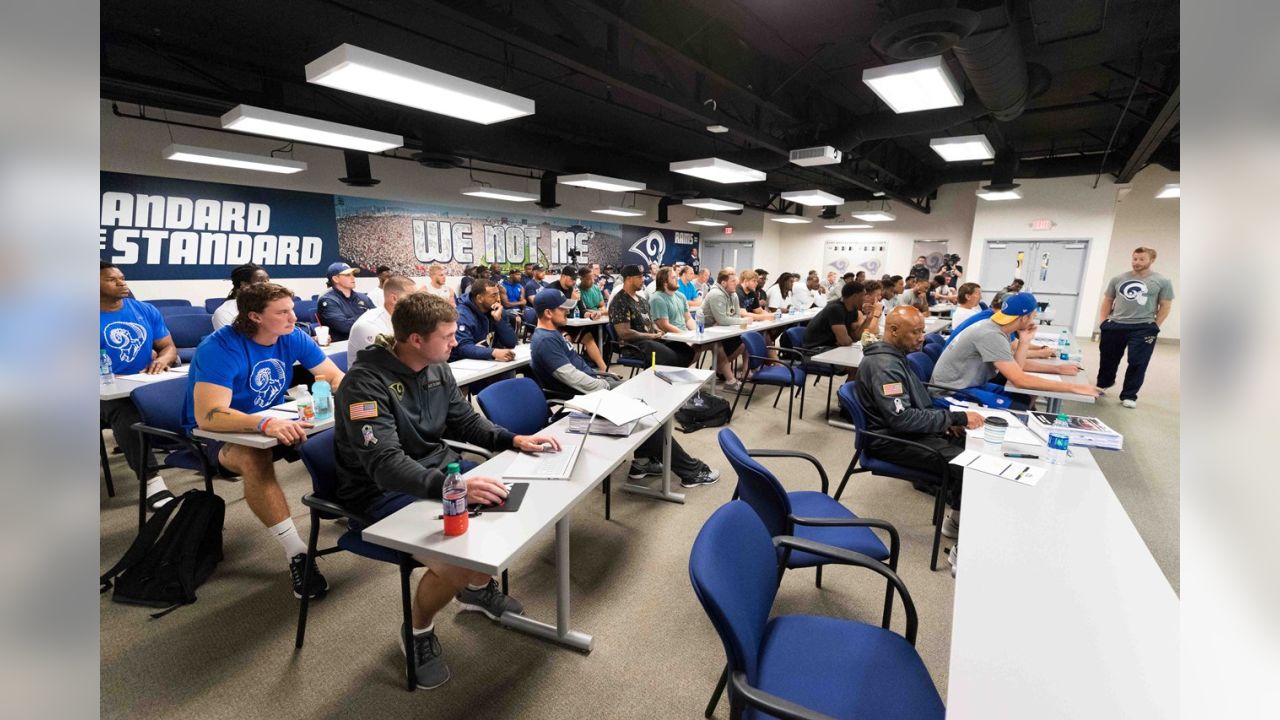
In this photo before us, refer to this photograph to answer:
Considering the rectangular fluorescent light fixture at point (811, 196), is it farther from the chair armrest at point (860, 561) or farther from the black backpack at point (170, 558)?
the black backpack at point (170, 558)

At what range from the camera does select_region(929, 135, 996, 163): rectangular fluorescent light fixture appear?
582 cm

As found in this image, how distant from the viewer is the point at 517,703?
2.03 metres

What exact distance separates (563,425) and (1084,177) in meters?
12.1

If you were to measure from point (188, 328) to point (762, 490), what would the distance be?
5.28 metres

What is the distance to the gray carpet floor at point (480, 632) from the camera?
80.1 inches

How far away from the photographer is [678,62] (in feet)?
18.7

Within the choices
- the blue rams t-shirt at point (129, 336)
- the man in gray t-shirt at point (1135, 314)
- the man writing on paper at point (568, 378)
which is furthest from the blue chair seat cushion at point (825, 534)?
the man in gray t-shirt at point (1135, 314)

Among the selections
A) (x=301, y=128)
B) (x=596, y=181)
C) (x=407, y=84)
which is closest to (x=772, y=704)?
(x=407, y=84)

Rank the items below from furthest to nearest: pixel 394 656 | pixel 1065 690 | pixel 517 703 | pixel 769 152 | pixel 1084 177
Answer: pixel 1084 177
pixel 769 152
pixel 394 656
pixel 517 703
pixel 1065 690

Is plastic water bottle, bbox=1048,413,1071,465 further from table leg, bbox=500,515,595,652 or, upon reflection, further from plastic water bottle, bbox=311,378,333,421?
plastic water bottle, bbox=311,378,333,421

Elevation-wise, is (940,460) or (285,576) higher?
(940,460)

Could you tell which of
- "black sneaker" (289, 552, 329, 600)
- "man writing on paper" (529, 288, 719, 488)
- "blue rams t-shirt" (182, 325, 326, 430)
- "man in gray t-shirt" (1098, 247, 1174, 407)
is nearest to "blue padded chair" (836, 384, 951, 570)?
"man writing on paper" (529, 288, 719, 488)
